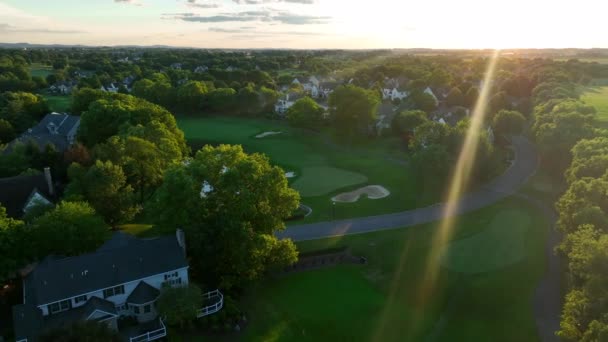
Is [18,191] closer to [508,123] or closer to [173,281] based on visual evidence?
[173,281]

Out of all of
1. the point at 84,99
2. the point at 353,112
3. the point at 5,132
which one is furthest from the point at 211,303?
the point at 84,99

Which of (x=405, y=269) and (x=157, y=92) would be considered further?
(x=157, y=92)

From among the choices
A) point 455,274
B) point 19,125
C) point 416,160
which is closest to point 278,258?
point 455,274

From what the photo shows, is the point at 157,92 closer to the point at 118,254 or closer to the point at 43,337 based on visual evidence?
the point at 118,254

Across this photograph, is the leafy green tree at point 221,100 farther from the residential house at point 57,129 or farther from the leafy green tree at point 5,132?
the leafy green tree at point 5,132

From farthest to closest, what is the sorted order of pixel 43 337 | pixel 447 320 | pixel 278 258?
pixel 278 258 < pixel 447 320 < pixel 43 337

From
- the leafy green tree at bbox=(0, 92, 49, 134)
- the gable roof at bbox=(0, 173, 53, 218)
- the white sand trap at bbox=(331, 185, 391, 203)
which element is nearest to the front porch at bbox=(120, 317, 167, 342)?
the gable roof at bbox=(0, 173, 53, 218)

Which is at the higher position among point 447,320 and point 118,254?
point 118,254
